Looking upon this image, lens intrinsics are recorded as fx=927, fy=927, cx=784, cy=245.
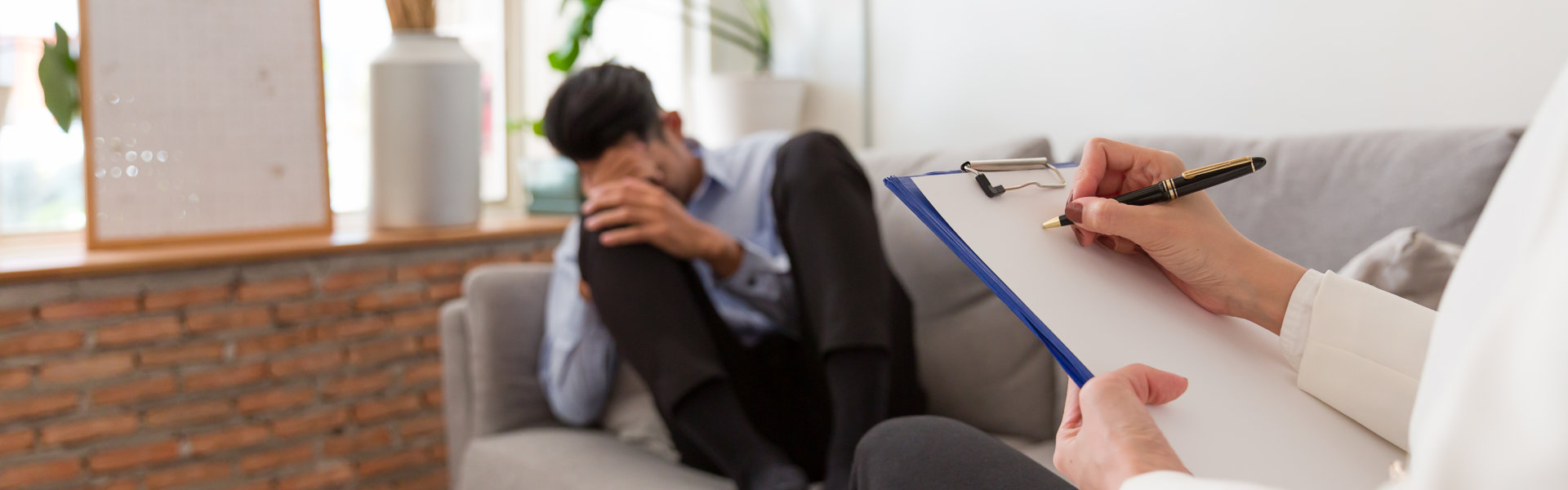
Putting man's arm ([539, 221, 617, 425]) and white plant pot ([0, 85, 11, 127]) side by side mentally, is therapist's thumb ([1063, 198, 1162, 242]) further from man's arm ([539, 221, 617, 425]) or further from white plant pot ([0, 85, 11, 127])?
white plant pot ([0, 85, 11, 127])

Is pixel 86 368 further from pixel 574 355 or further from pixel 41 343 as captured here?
pixel 574 355

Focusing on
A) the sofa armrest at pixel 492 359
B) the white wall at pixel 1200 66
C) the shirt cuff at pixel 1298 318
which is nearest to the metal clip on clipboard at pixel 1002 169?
the shirt cuff at pixel 1298 318

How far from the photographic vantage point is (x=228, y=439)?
158cm

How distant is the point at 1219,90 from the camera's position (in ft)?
5.29

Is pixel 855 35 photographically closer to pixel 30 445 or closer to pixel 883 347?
pixel 883 347

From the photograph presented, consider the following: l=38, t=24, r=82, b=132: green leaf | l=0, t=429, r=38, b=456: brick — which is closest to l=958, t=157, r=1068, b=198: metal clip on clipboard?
l=0, t=429, r=38, b=456: brick

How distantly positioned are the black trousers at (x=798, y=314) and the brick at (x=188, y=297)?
69 cm

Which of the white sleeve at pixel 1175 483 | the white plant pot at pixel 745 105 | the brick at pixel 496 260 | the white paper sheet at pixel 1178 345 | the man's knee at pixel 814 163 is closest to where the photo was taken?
the white sleeve at pixel 1175 483

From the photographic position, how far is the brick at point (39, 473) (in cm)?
137

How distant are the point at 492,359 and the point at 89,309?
2.05 ft

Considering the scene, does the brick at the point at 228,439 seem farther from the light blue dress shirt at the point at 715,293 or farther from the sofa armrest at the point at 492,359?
the light blue dress shirt at the point at 715,293

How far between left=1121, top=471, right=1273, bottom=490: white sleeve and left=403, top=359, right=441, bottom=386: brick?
1636mm

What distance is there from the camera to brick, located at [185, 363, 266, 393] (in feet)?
5.05

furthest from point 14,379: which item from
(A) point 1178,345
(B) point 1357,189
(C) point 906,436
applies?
(B) point 1357,189
